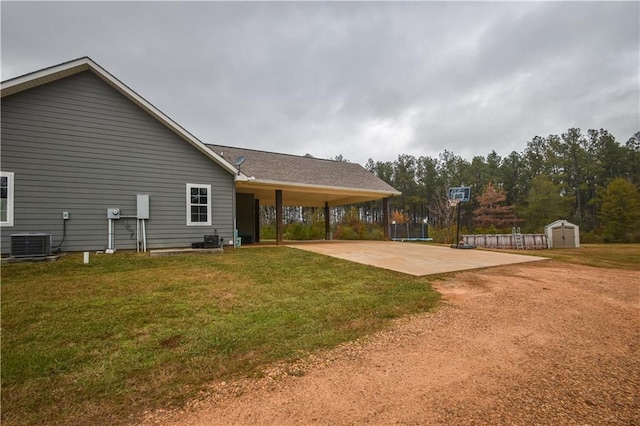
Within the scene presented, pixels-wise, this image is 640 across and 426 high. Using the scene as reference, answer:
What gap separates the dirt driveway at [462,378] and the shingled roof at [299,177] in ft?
31.5

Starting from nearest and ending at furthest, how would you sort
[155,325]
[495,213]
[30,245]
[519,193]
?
1. [155,325]
2. [30,245]
3. [495,213]
4. [519,193]

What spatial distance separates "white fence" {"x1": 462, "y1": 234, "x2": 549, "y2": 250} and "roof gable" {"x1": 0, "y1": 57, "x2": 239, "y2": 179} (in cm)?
1376

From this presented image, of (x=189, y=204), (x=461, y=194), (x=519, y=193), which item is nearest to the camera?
(x=189, y=204)

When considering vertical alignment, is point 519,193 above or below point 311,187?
above

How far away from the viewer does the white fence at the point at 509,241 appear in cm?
1527

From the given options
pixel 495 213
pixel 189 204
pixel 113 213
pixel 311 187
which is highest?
pixel 311 187

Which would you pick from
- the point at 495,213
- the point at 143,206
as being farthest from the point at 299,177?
the point at 495,213

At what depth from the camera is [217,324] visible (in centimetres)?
395

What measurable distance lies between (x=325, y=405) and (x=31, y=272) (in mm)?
7624

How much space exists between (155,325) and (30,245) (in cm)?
632

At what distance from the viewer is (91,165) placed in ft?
29.4

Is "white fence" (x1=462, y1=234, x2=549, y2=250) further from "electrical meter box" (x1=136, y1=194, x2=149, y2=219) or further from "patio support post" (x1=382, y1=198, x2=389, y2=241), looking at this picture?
"electrical meter box" (x1=136, y1=194, x2=149, y2=219)

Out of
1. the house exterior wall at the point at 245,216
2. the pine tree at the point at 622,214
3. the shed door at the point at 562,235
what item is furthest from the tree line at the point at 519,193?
the house exterior wall at the point at 245,216

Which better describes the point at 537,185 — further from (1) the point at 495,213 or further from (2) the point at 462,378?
(2) the point at 462,378
